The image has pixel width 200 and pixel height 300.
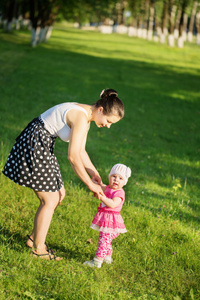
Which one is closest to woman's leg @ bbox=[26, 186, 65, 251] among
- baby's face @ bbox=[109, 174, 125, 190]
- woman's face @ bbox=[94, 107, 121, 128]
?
baby's face @ bbox=[109, 174, 125, 190]

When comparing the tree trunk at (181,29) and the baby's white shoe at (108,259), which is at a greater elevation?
the tree trunk at (181,29)

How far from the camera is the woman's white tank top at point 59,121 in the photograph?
3.74 metres

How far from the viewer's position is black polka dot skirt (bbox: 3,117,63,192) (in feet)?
12.3

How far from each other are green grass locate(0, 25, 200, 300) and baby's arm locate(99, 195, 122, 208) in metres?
0.74

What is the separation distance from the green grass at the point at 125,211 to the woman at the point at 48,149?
47 centimetres

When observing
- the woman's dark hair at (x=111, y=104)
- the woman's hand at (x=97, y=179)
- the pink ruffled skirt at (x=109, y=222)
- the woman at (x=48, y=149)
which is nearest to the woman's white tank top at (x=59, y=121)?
the woman at (x=48, y=149)

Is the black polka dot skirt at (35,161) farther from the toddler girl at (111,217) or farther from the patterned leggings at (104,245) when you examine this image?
the patterned leggings at (104,245)

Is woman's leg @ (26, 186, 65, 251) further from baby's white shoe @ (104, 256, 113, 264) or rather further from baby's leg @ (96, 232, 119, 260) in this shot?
baby's white shoe @ (104, 256, 113, 264)

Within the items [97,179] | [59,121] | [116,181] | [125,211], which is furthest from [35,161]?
[125,211]

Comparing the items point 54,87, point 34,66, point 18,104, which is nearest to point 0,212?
point 18,104

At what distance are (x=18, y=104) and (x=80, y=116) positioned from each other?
8.86 m

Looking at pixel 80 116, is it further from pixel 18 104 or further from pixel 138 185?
pixel 18 104

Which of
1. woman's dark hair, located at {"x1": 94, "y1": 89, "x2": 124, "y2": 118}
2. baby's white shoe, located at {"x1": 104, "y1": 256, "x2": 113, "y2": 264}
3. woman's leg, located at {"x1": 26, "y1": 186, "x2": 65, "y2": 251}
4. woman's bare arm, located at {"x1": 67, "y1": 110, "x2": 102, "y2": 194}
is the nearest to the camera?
woman's bare arm, located at {"x1": 67, "y1": 110, "x2": 102, "y2": 194}

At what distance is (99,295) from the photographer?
3.36 m
